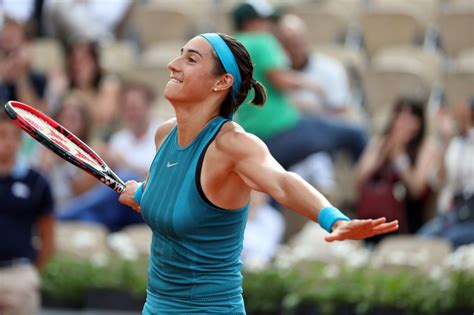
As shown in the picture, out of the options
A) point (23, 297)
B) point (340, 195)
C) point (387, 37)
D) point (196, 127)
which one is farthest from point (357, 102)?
point (196, 127)

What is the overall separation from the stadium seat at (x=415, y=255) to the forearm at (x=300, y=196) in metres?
4.30

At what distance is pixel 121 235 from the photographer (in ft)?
31.9

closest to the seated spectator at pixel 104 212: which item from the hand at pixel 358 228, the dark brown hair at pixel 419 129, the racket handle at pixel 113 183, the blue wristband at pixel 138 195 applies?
the dark brown hair at pixel 419 129

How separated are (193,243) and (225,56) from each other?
72cm

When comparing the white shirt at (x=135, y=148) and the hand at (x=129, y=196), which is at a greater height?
the white shirt at (x=135, y=148)

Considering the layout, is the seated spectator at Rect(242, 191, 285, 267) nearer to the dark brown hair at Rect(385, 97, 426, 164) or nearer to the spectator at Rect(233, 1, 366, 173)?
the spectator at Rect(233, 1, 366, 173)

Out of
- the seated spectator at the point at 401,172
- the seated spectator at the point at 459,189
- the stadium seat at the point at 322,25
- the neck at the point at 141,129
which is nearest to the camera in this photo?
the seated spectator at the point at 459,189

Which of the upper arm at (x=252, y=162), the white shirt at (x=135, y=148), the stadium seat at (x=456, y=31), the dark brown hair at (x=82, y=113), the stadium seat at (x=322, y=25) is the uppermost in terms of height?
the stadium seat at (x=322, y=25)

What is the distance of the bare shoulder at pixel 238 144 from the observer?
4.54 metres

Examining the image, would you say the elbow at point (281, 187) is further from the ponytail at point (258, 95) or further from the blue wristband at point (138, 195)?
the blue wristband at point (138, 195)

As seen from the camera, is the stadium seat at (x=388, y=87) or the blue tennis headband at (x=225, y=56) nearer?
the blue tennis headband at (x=225, y=56)

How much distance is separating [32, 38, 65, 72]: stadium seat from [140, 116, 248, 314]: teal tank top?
25.8 feet

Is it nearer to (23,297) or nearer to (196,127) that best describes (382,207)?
(23,297)

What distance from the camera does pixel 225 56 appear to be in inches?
186
